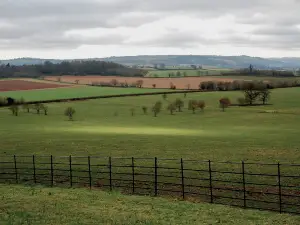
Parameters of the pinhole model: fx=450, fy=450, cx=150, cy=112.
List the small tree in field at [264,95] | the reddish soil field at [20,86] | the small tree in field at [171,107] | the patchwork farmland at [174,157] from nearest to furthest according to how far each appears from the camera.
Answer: the patchwork farmland at [174,157]
the small tree in field at [171,107]
the small tree in field at [264,95]
the reddish soil field at [20,86]

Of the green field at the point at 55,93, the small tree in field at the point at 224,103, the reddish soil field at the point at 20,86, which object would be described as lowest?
the small tree in field at the point at 224,103

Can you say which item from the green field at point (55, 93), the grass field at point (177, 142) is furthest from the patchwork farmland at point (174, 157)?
the green field at point (55, 93)

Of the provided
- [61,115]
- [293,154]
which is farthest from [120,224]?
[61,115]

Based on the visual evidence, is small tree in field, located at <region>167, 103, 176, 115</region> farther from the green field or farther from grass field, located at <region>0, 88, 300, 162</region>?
the green field

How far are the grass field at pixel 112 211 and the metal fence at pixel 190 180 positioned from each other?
6.98 ft

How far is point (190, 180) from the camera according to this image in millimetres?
29547

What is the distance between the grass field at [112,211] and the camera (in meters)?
17.9

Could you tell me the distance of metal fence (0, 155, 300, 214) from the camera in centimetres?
2406

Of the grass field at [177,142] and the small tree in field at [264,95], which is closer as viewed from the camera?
the grass field at [177,142]

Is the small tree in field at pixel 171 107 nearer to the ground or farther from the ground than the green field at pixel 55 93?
nearer to the ground

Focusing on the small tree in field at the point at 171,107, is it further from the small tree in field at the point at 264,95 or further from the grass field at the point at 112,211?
the grass field at the point at 112,211

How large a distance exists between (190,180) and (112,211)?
10953 millimetres

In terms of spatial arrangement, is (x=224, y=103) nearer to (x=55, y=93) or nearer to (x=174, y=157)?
(x=55, y=93)

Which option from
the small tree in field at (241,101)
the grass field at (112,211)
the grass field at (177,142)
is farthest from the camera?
the small tree in field at (241,101)
